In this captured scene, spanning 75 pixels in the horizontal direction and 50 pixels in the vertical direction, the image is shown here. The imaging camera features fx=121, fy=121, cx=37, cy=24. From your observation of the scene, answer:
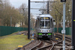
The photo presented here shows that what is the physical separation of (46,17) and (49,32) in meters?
1.90

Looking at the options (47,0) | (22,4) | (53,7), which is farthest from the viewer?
(22,4)

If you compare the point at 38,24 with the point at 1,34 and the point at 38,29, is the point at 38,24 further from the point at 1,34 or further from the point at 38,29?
the point at 1,34

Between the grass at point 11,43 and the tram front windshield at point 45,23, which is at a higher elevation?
the tram front windshield at point 45,23

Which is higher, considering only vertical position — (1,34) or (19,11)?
(19,11)

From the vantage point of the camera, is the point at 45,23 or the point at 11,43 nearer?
the point at 11,43

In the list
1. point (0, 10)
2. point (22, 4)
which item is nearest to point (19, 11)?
point (22, 4)

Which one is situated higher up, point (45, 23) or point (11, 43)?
point (45, 23)

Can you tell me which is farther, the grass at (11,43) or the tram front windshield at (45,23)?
the tram front windshield at (45,23)

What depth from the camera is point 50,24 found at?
47.9ft

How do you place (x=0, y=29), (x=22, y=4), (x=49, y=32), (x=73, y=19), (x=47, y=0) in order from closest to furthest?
(x=73, y=19), (x=49, y=32), (x=0, y=29), (x=47, y=0), (x=22, y=4)

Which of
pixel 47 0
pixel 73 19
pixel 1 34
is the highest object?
pixel 47 0

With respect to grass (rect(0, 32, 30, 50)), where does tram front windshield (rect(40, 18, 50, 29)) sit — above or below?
above

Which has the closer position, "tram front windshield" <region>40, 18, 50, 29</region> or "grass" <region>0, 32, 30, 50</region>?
"grass" <region>0, 32, 30, 50</region>

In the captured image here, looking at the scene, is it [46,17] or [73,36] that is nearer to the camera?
[73,36]
